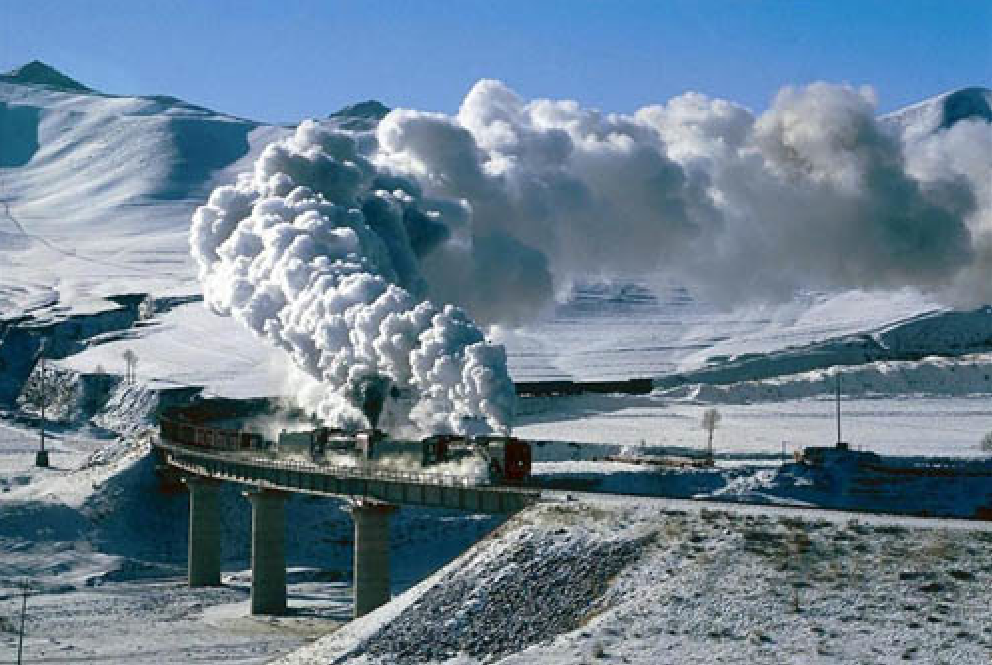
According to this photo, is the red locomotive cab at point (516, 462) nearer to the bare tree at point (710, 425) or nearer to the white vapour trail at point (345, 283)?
the white vapour trail at point (345, 283)

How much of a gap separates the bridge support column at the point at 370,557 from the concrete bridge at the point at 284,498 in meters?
0.06

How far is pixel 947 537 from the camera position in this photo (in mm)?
71125

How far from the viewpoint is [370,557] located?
98.1 meters

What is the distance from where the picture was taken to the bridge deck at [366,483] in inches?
3506

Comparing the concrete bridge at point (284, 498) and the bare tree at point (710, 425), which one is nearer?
the concrete bridge at point (284, 498)

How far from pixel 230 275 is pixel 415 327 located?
29.5 m

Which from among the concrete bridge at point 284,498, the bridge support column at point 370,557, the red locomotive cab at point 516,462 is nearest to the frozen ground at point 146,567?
the concrete bridge at point 284,498

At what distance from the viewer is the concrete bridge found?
304ft

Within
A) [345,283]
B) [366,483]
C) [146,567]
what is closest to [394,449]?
[366,483]

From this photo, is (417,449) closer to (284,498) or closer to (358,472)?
(358,472)

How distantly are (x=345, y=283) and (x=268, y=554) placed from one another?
20967 millimetres

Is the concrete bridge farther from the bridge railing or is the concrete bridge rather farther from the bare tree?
the bare tree

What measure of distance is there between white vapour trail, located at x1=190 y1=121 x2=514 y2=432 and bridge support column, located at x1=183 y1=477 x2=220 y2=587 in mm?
11300

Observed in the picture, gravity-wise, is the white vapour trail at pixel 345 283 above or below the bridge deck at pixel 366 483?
above
